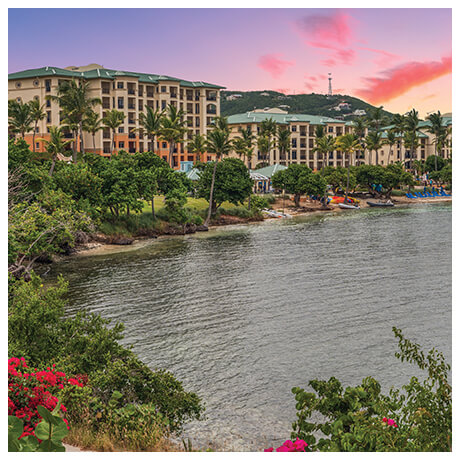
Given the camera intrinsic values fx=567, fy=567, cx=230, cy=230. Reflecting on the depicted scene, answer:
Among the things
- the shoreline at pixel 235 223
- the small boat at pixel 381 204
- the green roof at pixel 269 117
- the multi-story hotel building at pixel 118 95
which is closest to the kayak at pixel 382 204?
the small boat at pixel 381 204

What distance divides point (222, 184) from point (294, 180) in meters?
18.4

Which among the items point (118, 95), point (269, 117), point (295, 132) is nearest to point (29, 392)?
point (118, 95)

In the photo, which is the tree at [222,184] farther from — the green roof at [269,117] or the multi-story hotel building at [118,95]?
the green roof at [269,117]

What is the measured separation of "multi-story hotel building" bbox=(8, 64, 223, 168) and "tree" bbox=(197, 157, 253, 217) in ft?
79.5

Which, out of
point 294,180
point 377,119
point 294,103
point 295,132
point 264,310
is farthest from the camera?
point 294,103

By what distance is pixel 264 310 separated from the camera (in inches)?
1083

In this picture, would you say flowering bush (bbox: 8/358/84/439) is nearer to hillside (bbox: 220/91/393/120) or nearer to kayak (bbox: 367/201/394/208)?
kayak (bbox: 367/201/394/208)

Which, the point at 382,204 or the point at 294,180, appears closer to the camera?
the point at 294,180

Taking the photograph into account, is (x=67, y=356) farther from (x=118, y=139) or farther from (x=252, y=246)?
(x=118, y=139)

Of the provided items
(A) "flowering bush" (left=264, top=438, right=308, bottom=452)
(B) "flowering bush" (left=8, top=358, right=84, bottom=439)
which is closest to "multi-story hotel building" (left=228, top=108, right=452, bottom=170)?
(B) "flowering bush" (left=8, top=358, right=84, bottom=439)

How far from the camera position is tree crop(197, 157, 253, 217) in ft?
208

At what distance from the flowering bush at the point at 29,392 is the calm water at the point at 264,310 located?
4.94 metres

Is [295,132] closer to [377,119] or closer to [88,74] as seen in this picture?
[377,119]
